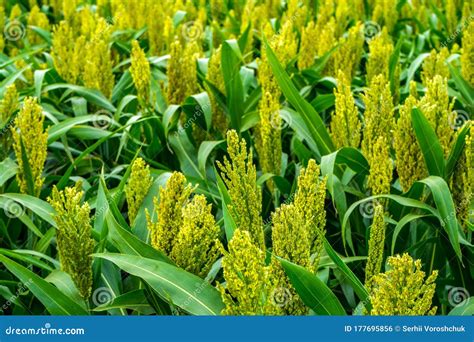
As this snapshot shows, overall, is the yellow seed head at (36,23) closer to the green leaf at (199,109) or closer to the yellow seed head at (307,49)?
the yellow seed head at (307,49)

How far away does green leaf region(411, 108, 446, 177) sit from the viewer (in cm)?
252

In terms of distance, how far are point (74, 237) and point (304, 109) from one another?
1.22 m

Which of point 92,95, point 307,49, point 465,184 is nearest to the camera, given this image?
point 465,184

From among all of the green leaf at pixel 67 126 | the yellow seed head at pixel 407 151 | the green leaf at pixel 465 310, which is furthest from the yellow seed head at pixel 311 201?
the green leaf at pixel 67 126

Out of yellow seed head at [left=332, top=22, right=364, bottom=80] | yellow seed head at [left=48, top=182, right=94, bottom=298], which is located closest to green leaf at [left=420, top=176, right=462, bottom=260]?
yellow seed head at [left=48, top=182, right=94, bottom=298]

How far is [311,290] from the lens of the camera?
6.21 ft

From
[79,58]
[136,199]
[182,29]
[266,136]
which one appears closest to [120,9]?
[182,29]

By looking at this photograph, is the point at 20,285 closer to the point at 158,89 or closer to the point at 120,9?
the point at 158,89

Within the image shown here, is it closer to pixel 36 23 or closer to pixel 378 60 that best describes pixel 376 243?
pixel 378 60

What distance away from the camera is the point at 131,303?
218cm

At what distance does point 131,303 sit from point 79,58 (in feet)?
6.99

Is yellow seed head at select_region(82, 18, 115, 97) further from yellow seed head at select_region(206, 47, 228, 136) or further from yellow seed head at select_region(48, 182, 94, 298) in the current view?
yellow seed head at select_region(48, 182, 94, 298)

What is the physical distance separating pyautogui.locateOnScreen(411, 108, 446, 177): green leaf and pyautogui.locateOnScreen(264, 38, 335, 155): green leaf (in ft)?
1.61

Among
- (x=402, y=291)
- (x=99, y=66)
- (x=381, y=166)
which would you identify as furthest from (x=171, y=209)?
(x=99, y=66)
